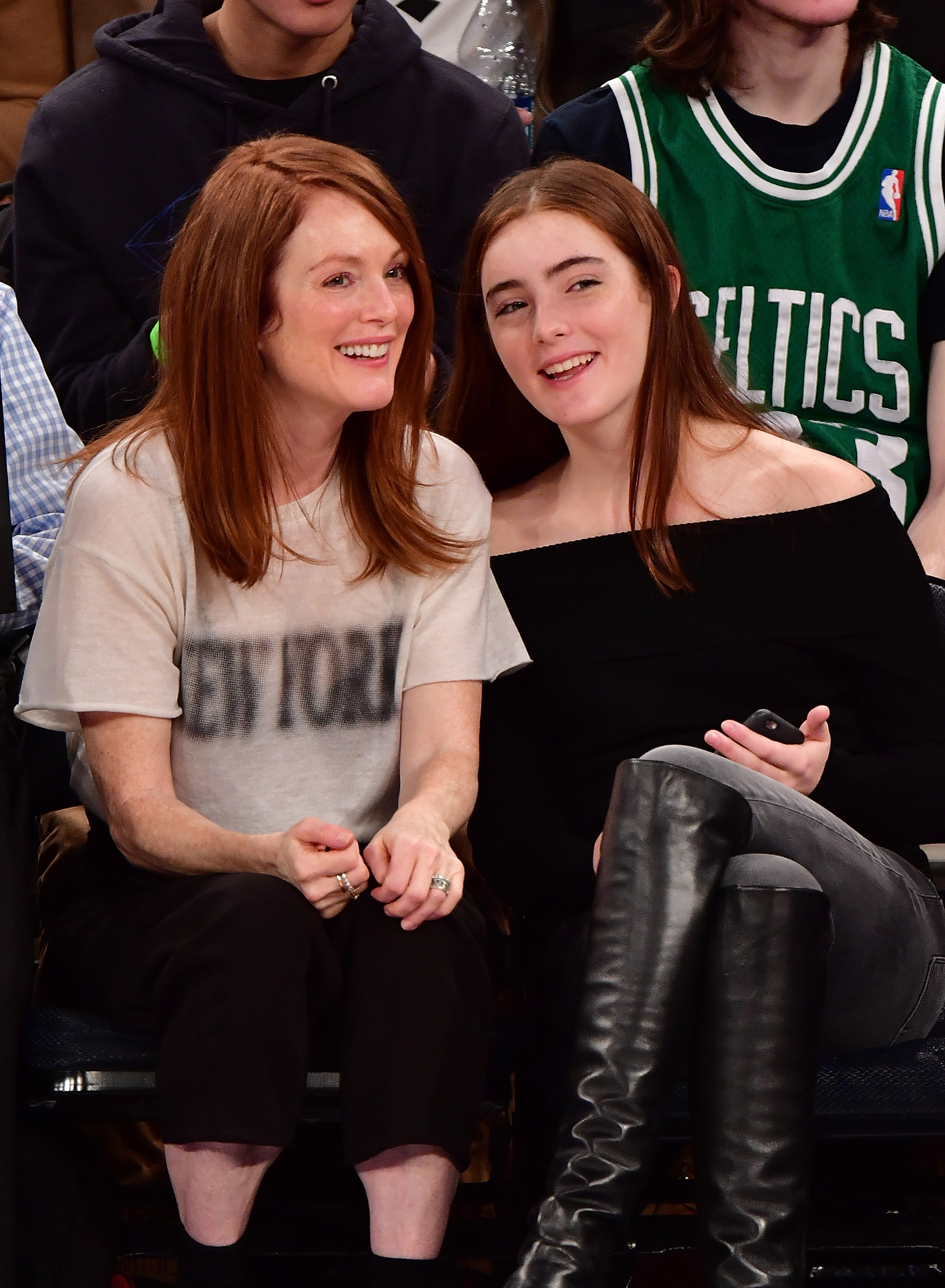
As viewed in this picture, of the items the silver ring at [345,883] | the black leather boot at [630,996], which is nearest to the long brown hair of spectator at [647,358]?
the black leather boot at [630,996]

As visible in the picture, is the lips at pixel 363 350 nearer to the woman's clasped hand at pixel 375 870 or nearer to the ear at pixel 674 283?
the ear at pixel 674 283

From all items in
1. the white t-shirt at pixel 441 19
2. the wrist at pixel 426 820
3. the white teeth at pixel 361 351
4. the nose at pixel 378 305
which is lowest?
the wrist at pixel 426 820

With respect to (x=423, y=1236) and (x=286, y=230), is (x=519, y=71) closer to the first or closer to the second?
(x=286, y=230)

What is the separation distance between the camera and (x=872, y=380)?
2.33m

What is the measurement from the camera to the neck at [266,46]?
237 centimetres

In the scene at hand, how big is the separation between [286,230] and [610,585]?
53 cm

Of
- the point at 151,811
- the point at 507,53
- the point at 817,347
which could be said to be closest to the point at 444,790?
the point at 151,811

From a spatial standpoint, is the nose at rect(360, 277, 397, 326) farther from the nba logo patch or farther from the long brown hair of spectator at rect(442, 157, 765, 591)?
the nba logo patch

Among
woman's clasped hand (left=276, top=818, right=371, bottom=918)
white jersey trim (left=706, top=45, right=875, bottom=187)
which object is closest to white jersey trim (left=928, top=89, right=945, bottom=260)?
white jersey trim (left=706, top=45, right=875, bottom=187)

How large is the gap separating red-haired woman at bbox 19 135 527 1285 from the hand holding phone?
26cm

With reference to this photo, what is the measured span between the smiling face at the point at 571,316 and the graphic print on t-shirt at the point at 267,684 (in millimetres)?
395

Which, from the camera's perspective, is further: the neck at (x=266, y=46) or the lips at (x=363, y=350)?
the neck at (x=266, y=46)

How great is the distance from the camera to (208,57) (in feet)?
7.84

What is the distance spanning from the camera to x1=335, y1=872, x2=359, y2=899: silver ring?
59.3 inches
